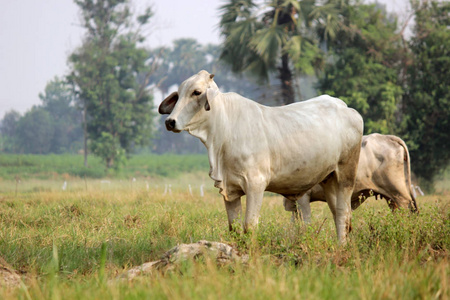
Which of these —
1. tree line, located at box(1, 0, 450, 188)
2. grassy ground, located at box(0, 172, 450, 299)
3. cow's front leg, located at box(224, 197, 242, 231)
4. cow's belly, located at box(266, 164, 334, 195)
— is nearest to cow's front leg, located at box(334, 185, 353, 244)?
grassy ground, located at box(0, 172, 450, 299)

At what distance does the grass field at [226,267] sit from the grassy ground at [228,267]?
→ 0.01 metres

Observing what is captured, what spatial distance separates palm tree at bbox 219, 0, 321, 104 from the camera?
1762 centimetres

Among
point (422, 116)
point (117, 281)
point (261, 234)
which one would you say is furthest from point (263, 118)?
point (422, 116)

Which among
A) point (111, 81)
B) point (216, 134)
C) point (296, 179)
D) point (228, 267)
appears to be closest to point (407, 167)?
point (296, 179)

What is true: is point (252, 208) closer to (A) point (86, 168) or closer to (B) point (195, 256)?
(B) point (195, 256)

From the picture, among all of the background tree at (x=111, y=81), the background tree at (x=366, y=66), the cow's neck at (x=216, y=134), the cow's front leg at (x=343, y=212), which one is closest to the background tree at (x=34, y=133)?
the background tree at (x=111, y=81)

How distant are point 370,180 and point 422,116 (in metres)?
11.9

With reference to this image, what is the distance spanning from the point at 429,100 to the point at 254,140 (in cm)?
1515

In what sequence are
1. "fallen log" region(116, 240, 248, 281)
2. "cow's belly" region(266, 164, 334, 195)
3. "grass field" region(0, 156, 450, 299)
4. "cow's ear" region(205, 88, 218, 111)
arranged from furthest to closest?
"cow's belly" region(266, 164, 334, 195), "cow's ear" region(205, 88, 218, 111), "fallen log" region(116, 240, 248, 281), "grass field" region(0, 156, 450, 299)

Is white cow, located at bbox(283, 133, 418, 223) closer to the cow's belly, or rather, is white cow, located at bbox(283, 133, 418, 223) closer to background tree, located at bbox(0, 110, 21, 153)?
the cow's belly

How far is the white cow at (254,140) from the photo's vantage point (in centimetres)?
422

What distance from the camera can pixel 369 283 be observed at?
3084mm

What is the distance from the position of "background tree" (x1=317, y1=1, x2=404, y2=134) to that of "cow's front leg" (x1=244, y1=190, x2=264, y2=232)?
14.1m

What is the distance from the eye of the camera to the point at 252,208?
423cm
